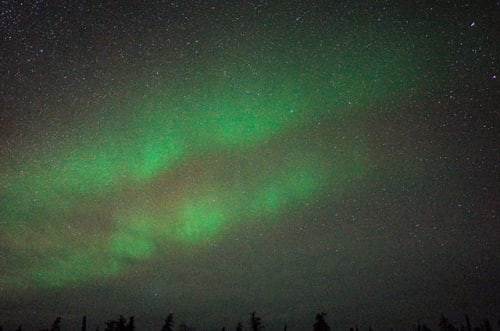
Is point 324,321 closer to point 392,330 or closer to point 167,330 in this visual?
point 167,330

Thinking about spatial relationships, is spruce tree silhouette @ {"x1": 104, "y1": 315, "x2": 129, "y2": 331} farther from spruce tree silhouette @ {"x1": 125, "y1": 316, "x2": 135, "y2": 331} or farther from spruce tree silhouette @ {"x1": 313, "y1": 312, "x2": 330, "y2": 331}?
spruce tree silhouette @ {"x1": 313, "y1": 312, "x2": 330, "y2": 331}

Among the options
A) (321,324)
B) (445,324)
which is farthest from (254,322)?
(445,324)

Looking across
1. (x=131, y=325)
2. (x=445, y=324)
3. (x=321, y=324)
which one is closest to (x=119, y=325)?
(x=131, y=325)

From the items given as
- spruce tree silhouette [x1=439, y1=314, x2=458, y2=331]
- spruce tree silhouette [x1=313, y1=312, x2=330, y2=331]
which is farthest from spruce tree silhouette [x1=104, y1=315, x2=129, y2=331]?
spruce tree silhouette [x1=439, y1=314, x2=458, y2=331]

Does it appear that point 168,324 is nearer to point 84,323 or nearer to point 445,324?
point 84,323

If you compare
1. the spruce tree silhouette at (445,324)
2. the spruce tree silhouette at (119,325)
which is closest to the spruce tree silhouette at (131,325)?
the spruce tree silhouette at (119,325)

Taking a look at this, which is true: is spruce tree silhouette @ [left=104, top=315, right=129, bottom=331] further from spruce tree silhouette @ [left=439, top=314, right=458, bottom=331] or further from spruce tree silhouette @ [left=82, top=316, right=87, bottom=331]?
spruce tree silhouette @ [left=439, top=314, right=458, bottom=331]

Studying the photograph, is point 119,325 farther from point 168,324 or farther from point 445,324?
point 445,324

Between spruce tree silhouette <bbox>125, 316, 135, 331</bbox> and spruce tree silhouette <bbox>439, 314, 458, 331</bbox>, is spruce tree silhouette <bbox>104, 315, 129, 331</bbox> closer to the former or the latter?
spruce tree silhouette <bbox>125, 316, 135, 331</bbox>

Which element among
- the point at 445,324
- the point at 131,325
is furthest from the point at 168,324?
the point at 445,324

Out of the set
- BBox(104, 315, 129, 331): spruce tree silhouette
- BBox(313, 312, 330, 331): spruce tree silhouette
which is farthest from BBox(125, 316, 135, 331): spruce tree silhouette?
BBox(313, 312, 330, 331): spruce tree silhouette

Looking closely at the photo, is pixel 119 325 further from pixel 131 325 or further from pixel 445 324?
pixel 445 324

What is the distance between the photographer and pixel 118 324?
46.5 m

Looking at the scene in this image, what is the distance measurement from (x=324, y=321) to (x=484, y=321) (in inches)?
2417
